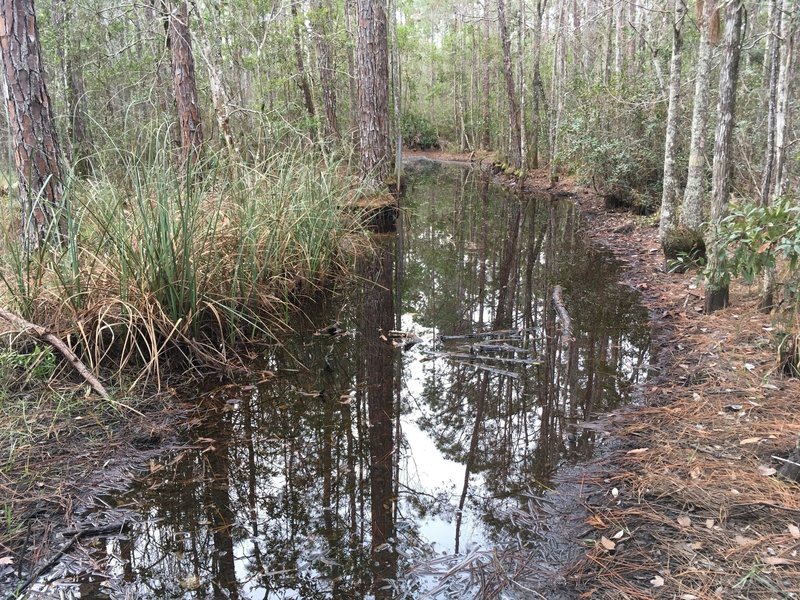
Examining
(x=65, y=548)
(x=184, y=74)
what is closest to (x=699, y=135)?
(x=184, y=74)

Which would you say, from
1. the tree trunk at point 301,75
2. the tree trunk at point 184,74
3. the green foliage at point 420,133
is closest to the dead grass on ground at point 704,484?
the tree trunk at point 184,74

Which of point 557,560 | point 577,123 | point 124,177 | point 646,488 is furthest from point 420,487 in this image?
point 577,123

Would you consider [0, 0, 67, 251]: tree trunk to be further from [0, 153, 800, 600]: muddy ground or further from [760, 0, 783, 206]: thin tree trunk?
[760, 0, 783, 206]: thin tree trunk

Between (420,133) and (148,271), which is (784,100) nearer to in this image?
(148,271)

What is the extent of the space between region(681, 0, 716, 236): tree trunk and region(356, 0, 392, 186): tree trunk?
17.0ft

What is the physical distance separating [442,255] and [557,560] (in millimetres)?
6359

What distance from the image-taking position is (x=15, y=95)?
4.18 m

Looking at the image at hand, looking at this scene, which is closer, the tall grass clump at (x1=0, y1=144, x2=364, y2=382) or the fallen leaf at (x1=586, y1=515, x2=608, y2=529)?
the fallen leaf at (x1=586, y1=515, x2=608, y2=529)

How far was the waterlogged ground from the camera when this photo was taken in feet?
7.65

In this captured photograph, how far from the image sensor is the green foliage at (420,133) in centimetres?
3403

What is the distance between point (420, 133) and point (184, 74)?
92.2ft

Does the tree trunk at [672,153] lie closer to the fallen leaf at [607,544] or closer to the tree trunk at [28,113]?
the fallen leaf at [607,544]

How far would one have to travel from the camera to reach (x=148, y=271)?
3885mm

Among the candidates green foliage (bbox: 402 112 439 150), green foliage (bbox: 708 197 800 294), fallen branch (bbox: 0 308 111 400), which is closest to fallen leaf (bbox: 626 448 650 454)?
green foliage (bbox: 708 197 800 294)
